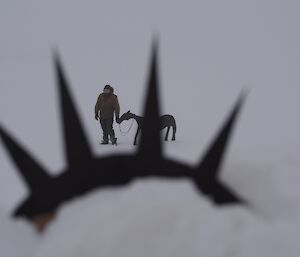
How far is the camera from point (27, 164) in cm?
257

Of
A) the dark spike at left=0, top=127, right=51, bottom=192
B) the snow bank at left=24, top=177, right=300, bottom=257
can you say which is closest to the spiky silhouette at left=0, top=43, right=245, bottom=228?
the dark spike at left=0, top=127, right=51, bottom=192

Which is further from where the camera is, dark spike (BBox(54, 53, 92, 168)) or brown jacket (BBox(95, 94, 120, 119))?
brown jacket (BBox(95, 94, 120, 119))

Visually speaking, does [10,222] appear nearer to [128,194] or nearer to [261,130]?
[128,194]

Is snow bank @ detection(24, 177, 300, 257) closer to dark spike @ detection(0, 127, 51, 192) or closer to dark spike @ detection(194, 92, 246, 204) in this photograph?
dark spike @ detection(194, 92, 246, 204)

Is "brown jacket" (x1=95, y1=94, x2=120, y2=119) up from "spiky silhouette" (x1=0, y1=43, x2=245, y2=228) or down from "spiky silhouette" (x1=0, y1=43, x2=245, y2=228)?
down

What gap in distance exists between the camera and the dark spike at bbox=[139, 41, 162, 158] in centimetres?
230

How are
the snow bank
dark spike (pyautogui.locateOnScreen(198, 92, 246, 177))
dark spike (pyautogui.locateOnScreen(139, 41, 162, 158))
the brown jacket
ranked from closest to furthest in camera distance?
the snow bank, dark spike (pyautogui.locateOnScreen(139, 41, 162, 158)), dark spike (pyautogui.locateOnScreen(198, 92, 246, 177)), the brown jacket

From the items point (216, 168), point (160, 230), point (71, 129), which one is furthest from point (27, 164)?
point (216, 168)

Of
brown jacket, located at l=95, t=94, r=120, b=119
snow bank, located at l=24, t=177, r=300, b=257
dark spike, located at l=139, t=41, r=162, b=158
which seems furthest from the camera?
brown jacket, located at l=95, t=94, r=120, b=119

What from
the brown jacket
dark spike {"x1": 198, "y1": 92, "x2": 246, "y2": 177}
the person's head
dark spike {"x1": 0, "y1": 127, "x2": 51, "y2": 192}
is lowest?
the brown jacket

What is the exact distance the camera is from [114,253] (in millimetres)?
2027

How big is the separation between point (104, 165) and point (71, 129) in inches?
10.7

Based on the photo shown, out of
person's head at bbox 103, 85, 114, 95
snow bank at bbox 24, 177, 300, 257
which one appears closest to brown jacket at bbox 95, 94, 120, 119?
person's head at bbox 103, 85, 114, 95

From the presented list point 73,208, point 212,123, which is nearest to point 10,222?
point 73,208
